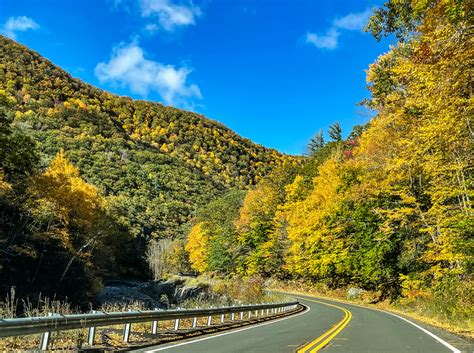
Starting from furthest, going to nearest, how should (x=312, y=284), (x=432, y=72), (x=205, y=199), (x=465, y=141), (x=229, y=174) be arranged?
1. (x=229, y=174)
2. (x=205, y=199)
3. (x=312, y=284)
4. (x=465, y=141)
5. (x=432, y=72)

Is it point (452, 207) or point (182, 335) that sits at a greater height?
point (452, 207)

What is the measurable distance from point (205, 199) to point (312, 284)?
67915 mm

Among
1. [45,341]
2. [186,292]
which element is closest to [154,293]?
[186,292]

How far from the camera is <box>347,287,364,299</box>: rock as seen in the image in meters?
41.7

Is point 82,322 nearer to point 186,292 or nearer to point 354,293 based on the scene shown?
point 354,293

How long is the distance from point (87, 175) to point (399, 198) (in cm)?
7521

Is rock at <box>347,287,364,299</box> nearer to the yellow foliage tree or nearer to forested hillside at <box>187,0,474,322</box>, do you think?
forested hillside at <box>187,0,474,322</box>

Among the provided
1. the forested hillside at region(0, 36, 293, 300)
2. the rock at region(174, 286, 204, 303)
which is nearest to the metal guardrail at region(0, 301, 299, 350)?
the forested hillside at region(0, 36, 293, 300)

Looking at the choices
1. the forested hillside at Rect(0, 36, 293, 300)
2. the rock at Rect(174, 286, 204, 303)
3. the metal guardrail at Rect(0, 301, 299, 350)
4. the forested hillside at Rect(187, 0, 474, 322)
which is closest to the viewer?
the metal guardrail at Rect(0, 301, 299, 350)

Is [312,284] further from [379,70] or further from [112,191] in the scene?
[112,191]

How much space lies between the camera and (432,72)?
11523mm

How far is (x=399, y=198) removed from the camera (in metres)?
33.0

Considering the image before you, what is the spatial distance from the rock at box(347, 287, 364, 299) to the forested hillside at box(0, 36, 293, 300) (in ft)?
83.3

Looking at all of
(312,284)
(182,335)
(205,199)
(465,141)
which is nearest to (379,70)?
(465,141)
